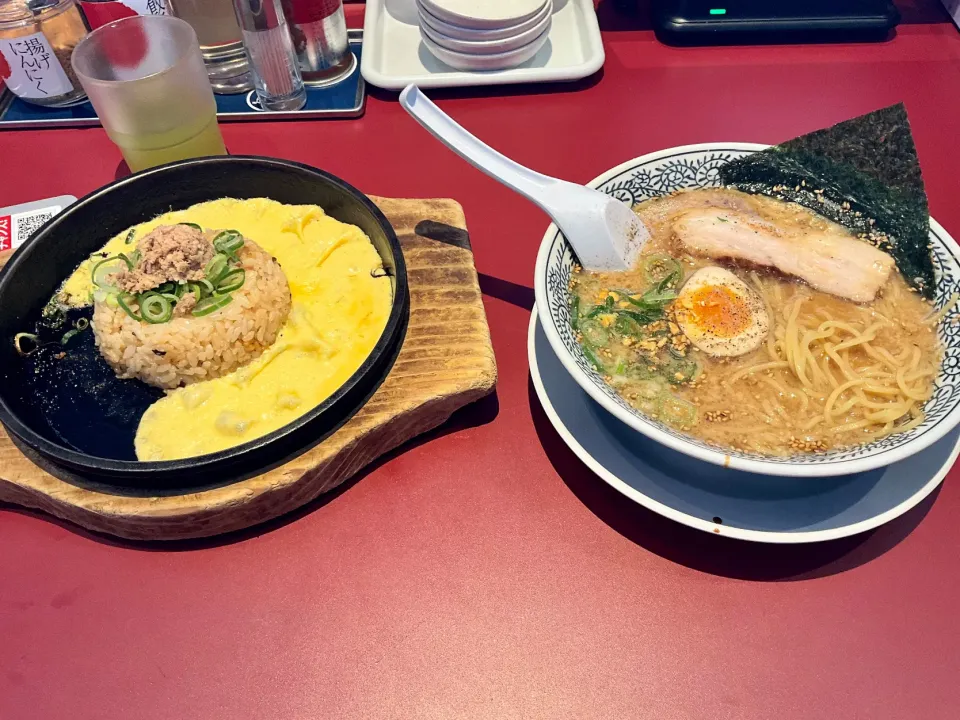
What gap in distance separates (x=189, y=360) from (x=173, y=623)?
0.56m

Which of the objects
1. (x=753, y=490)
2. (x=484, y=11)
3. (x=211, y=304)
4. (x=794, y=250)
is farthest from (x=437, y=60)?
(x=753, y=490)

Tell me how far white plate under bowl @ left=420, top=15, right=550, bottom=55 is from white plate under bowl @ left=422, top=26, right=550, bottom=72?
0.4 inches

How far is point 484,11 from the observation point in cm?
236

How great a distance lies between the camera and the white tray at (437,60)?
2385 mm

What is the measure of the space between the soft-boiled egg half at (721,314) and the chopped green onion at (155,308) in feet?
3.83

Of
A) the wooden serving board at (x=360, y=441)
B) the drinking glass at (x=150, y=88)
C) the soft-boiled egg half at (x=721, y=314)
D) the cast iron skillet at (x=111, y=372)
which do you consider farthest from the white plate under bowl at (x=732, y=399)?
the drinking glass at (x=150, y=88)

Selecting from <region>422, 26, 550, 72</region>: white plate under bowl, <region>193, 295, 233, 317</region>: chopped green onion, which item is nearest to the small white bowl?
<region>422, 26, 550, 72</region>: white plate under bowl

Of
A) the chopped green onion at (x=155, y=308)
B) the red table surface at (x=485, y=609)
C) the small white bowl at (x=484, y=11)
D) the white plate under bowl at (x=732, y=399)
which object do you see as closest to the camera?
the white plate under bowl at (x=732, y=399)

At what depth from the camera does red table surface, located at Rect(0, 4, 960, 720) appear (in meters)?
1.23

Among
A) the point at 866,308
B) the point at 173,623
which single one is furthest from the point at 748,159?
the point at 173,623

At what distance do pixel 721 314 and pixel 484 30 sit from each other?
139 cm

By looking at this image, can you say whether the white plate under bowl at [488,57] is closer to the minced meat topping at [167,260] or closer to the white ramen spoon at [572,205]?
the white ramen spoon at [572,205]

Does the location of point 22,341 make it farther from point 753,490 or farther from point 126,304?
point 753,490

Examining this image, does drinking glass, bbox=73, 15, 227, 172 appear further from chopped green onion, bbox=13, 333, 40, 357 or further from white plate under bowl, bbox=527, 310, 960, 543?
white plate under bowl, bbox=527, 310, 960, 543
